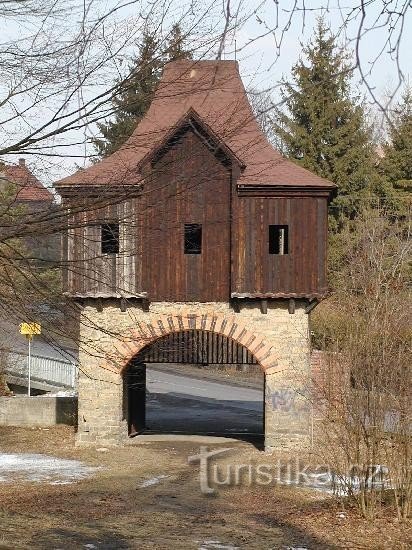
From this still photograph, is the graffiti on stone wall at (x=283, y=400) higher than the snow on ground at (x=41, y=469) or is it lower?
higher

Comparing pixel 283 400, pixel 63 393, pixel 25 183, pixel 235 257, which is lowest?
pixel 63 393

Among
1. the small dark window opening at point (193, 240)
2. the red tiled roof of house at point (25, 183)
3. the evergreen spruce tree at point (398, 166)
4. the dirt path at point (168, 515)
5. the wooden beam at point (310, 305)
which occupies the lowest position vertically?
the dirt path at point (168, 515)

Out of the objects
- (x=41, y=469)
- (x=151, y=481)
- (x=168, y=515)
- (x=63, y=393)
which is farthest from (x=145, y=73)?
(x=63, y=393)

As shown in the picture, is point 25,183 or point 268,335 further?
point 268,335

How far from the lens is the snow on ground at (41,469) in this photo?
17.5 m

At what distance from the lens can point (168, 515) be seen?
46.5 feet

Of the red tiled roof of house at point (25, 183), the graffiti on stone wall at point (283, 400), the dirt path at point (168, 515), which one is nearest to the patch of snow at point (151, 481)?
the dirt path at point (168, 515)

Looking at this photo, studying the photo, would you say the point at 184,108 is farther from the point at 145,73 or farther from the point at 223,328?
the point at 223,328

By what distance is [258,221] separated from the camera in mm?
20500

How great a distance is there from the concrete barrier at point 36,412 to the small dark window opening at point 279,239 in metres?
7.45

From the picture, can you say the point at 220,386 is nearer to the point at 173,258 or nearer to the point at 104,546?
the point at 173,258

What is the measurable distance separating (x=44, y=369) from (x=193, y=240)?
36.0 ft

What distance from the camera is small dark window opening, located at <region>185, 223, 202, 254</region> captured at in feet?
69.3

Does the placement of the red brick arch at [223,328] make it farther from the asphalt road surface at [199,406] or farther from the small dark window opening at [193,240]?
the asphalt road surface at [199,406]
